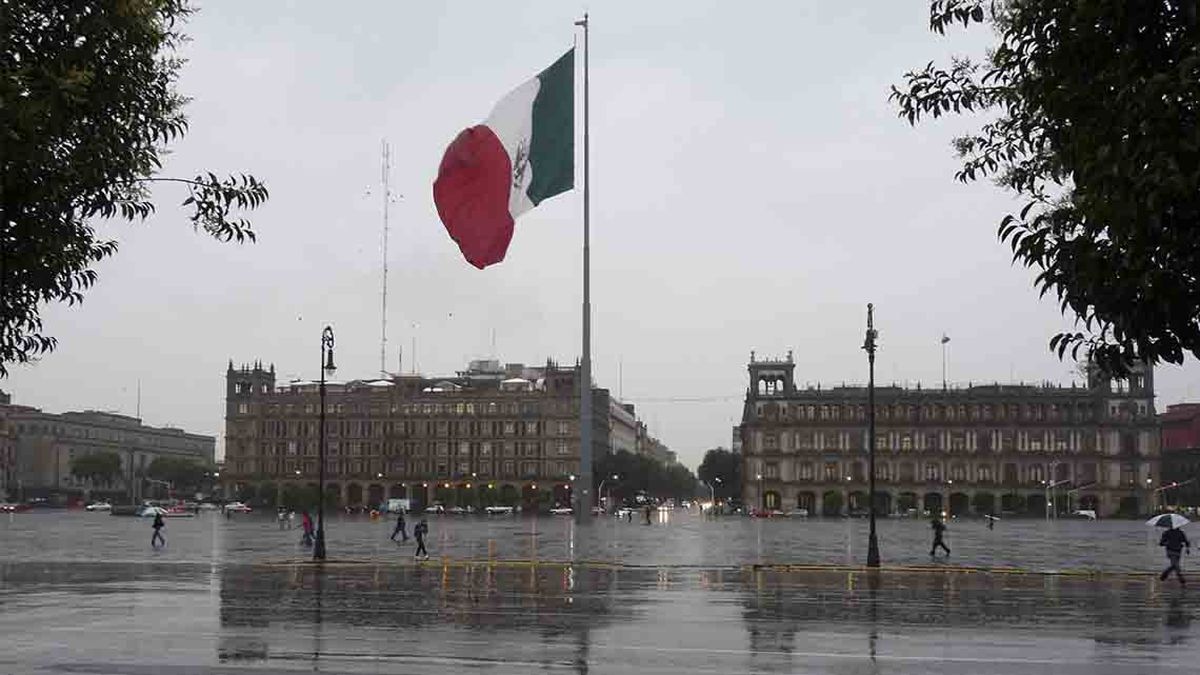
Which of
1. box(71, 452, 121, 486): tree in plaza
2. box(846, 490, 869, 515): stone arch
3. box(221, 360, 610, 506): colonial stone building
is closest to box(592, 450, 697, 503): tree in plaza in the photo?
box(221, 360, 610, 506): colonial stone building

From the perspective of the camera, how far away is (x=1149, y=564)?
122 feet

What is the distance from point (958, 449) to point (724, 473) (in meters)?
41.9

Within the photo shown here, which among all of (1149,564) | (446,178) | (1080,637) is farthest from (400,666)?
(1149,564)

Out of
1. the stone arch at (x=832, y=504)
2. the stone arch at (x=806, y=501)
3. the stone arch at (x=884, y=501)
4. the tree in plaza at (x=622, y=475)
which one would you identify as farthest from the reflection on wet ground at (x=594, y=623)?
the tree in plaza at (x=622, y=475)

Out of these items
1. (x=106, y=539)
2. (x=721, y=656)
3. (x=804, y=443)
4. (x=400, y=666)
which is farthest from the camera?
(x=804, y=443)

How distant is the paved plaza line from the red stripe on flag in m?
18.7

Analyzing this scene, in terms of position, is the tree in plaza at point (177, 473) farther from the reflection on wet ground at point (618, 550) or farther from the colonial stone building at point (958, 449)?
the reflection on wet ground at point (618, 550)

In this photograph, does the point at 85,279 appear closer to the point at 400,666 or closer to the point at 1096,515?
the point at 400,666

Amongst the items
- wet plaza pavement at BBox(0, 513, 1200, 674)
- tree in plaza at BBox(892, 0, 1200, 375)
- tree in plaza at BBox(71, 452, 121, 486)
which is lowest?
wet plaza pavement at BBox(0, 513, 1200, 674)

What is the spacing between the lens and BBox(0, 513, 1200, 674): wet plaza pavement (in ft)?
47.3

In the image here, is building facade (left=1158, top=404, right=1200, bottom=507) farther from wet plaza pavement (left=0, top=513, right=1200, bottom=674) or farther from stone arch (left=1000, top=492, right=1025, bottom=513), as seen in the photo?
wet plaza pavement (left=0, top=513, right=1200, bottom=674)

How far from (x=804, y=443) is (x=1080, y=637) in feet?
420

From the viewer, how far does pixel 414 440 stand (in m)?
154

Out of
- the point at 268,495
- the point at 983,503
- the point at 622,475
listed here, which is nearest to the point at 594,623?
the point at 983,503
